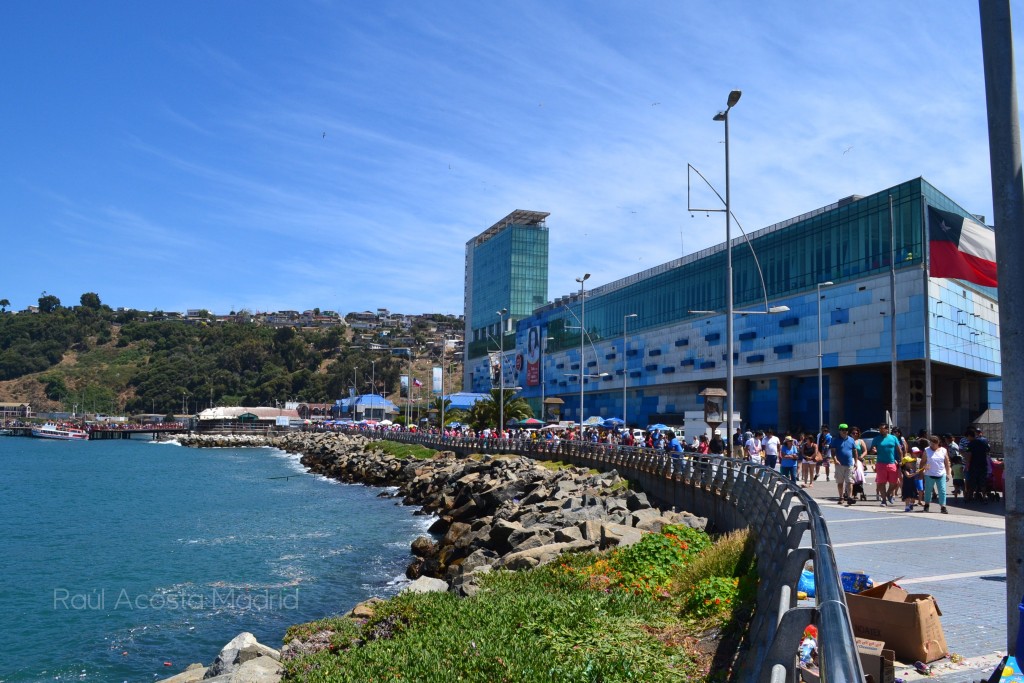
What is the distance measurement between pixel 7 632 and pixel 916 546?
18.9 meters

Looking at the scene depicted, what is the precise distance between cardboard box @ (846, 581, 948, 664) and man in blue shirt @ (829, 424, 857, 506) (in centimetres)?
1465

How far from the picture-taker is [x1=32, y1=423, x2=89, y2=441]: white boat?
16200 centimetres

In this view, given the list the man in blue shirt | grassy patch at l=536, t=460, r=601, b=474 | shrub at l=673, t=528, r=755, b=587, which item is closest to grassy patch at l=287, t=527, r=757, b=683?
shrub at l=673, t=528, r=755, b=587

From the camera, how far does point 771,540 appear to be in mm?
9023

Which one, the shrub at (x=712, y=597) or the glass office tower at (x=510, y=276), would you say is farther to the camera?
the glass office tower at (x=510, y=276)

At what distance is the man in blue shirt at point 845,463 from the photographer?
21.2 metres

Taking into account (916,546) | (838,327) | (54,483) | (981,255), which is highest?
(838,327)

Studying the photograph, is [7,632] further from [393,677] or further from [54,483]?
[54,483]

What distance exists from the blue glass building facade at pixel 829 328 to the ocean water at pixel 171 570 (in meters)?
22.5

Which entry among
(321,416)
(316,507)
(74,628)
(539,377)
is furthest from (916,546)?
(321,416)

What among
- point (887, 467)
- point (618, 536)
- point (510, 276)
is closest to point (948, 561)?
point (618, 536)

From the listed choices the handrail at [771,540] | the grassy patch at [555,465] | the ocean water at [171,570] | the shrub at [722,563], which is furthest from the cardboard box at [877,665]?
the grassy patch at [555,465]

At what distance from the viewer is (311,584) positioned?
74.2ft

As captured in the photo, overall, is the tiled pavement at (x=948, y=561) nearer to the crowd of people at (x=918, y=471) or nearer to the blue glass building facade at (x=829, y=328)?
the crowd of people at (x=918, y=471)
